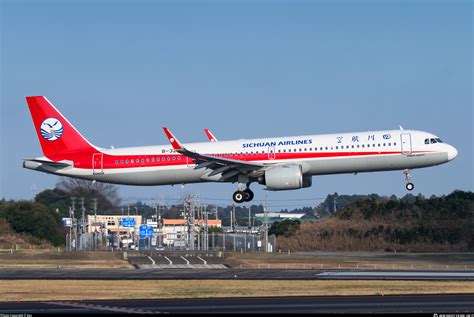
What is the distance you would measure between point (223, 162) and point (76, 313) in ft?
91.1

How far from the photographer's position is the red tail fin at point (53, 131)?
63938 millimetres

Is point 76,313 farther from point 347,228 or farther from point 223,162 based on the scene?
point 347,228

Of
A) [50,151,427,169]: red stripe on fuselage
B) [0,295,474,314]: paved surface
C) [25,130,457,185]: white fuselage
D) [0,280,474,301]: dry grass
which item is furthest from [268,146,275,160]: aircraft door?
[0,295,474,314]: paved surface

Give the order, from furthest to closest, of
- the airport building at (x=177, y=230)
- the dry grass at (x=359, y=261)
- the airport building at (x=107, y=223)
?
the airport building at (x=177, y=230), the airport building at (x=107, y=223), the dry grass at (x=359, y=261)

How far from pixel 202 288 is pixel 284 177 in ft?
55.0

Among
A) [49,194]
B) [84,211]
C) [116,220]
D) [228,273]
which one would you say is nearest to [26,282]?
[228,273]

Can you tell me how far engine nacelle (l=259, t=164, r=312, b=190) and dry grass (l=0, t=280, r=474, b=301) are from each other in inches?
501

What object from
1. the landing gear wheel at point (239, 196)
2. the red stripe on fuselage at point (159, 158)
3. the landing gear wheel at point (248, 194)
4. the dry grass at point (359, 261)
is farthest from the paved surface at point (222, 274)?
the red stripe on fuselage at point (159, 158)

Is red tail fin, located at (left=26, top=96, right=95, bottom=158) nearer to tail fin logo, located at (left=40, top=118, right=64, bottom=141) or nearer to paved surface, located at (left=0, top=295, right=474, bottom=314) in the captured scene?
tail fin logo, located at (left=40, top=118, right=64, bottom=141)

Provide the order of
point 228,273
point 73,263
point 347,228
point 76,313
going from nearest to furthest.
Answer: point 76,313 < point 228,273 < point 73,263 < point 347,228

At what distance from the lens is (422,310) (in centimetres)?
3256

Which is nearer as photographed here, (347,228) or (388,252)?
(388,252)

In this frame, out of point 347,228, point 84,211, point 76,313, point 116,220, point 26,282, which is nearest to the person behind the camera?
point 76,313

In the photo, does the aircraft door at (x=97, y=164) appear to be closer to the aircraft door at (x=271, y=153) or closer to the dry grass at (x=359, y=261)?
the dry grass at (x=359, y=261)
